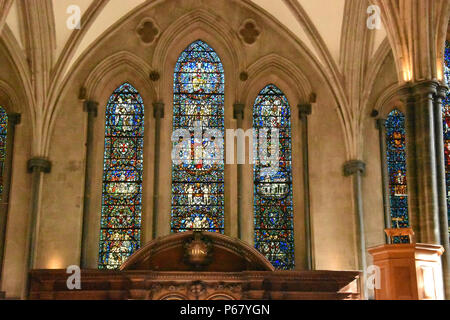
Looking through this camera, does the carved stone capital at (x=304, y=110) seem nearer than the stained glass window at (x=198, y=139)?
No

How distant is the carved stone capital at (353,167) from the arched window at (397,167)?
39.9 inches

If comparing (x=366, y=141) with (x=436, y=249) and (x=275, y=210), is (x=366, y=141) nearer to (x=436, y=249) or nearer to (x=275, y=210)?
(x=275, y=210)

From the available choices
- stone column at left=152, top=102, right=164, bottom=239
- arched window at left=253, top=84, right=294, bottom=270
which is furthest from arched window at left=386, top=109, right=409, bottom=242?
stone column at left=152, top=102, right=164, bottom=239

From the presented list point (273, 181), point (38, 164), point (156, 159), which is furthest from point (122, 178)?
point (273, 181)

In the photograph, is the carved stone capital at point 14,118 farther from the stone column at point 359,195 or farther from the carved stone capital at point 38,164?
the stone column at point 359,195

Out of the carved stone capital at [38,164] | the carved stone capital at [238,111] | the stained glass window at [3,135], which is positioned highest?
the carved stone capital at [238,111]

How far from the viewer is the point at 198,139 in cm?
1727

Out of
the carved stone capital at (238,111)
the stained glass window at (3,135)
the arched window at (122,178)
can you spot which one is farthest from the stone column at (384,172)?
the stained glass window at (3,135)

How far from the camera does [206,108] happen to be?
57.5 feet

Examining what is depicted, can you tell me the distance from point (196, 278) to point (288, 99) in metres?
6.54

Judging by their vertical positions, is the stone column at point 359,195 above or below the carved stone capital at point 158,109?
below

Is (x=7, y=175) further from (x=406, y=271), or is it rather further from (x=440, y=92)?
(x=406, y=271)

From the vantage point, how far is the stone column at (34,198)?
614 inches
